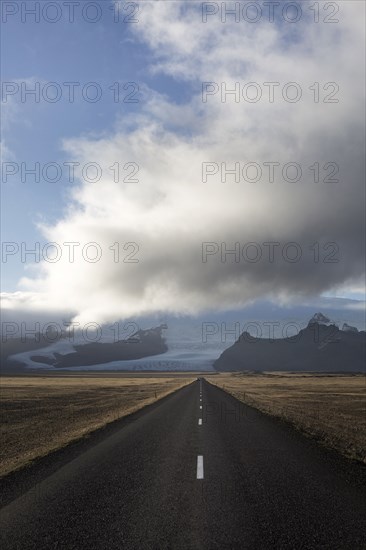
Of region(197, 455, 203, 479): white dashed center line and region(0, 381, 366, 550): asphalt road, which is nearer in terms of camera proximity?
region(0, 381, 366, 550): asphalt road

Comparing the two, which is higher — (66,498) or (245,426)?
(66,498)

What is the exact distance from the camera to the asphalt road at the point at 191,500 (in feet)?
22.1

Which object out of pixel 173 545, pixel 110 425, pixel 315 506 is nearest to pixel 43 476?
pixel 173 545

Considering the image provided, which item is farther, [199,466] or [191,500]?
[199,466]

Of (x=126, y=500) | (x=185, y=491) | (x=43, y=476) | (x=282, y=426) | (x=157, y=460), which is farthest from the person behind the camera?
(x=282, y=426)

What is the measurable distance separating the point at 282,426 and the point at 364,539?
15.3 m

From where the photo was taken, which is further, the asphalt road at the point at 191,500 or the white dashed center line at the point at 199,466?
the white dashed center line at the point at 199,466

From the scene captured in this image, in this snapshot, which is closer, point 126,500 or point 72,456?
point 126,500

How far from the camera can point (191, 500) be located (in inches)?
349

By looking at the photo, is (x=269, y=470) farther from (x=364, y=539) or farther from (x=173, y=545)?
(x=173, y=545)

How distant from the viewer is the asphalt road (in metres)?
6.75

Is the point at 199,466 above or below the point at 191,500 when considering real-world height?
below

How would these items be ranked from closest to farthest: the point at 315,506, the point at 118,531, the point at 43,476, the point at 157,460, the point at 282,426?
1. the point at 118,531
2. the point at 315,506
3. the point at 43,476
4. the point at 157,460
5. the point at 282,426

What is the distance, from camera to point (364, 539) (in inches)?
262
